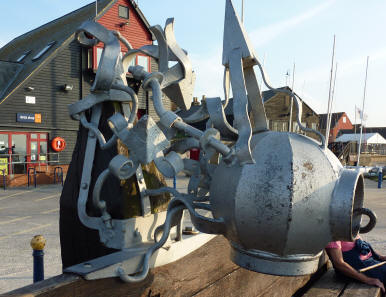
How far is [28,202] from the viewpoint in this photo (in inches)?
385

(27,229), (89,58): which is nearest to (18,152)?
(89,58)

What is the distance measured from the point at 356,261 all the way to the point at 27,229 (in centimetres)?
603

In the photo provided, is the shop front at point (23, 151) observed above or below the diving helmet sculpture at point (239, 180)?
below

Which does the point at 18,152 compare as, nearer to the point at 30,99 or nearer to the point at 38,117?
the point at 38,117

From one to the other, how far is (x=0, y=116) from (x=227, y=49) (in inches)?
605

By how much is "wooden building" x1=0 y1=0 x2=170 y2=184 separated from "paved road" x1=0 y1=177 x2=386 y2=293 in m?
3.29

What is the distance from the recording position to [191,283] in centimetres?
179

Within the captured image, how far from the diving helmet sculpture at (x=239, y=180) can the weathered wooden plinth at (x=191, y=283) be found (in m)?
0.07

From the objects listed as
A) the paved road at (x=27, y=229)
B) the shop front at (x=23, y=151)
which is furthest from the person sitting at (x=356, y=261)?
the shop front at (x=23, y=151)

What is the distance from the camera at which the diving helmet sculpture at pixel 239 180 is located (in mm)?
1172

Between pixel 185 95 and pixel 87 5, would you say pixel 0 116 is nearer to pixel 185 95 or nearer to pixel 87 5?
pixel 87 5

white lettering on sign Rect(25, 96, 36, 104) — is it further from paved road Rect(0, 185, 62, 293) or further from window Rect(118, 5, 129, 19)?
window Rect(118, 5, 129, 19)

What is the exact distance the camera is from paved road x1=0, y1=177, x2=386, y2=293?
176 inches

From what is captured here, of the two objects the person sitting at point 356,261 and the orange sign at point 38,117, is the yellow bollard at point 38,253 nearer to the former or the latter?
the person sitting at point 356,261
